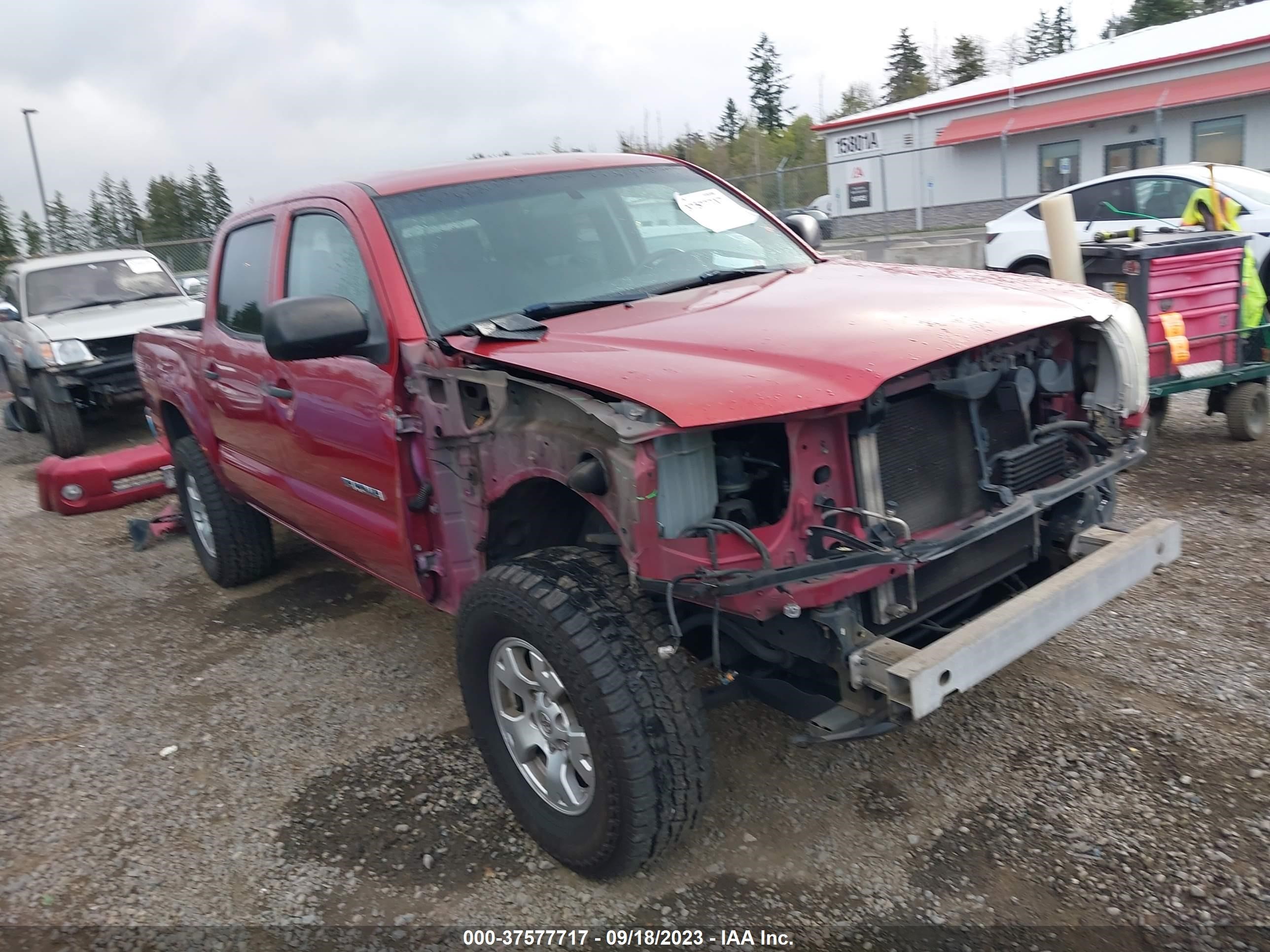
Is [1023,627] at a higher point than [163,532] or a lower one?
higher

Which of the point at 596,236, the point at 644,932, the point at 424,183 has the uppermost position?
the point at 424,183

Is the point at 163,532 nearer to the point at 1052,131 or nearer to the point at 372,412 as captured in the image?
the point at 372,412

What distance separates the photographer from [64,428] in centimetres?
993

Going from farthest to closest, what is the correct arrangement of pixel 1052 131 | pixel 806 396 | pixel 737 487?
pixel 1052 131, pixel 737 487, pixel 806 396

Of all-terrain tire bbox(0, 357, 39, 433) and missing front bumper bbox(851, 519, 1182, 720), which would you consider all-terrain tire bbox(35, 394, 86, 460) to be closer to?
all-terrain tire bbox(0, 357, 39, 433)

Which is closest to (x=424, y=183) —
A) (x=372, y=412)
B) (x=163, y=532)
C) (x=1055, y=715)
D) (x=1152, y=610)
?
(x=372, y=412)

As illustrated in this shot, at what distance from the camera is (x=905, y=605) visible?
2.71 metres

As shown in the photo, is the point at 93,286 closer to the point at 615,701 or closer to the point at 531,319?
the point at 531,319

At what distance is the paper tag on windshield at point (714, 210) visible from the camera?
13.8 ft

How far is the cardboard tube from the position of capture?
5.48 metres

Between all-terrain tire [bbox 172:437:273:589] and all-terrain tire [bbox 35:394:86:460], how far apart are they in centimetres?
491

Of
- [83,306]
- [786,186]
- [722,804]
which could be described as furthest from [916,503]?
[786,186]

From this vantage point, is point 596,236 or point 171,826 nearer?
point 171,826

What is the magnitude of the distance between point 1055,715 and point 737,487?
1660mm
